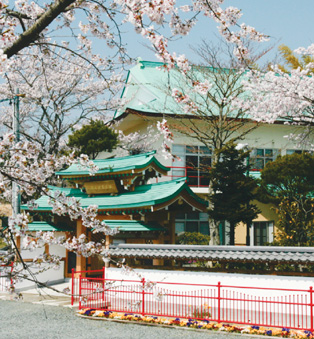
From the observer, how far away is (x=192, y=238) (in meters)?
23.8

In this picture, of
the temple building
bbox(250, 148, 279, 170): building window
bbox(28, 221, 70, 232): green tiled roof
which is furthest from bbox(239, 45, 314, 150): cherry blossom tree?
bbox(28, 221, 70, 232): green tiled roof

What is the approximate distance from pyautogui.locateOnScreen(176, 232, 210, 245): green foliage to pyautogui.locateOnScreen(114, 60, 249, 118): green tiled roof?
6672 mm

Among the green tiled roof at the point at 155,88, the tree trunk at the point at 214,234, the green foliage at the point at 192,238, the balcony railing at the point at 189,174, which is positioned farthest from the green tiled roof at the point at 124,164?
the green foliage at the point at 192,238

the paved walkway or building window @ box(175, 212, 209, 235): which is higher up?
building window @ box(175, 212, 209, 235)

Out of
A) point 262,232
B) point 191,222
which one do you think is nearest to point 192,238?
point 191,222

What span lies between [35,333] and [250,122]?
647 inches

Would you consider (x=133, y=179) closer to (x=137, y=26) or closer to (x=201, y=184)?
(x=201, y=184)

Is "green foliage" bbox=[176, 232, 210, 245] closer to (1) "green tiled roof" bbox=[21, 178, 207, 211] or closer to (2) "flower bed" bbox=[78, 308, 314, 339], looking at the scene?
(1) "green tiled roof" bbox=[21, 178, 207, 211]

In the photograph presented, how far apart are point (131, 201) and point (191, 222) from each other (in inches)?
309

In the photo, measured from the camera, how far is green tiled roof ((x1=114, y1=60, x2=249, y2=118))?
959 inches

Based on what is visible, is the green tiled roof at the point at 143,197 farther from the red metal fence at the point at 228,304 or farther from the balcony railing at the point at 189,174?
the balcony railing at the point at 189,174

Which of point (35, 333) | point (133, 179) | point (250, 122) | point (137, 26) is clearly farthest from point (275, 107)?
point (137, 26)

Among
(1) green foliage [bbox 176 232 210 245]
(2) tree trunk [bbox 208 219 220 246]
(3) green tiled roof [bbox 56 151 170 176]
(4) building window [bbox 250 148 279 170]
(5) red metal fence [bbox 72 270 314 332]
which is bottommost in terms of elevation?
(5) red metal fence [bbox 72 270 314 332]

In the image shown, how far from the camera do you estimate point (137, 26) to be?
488 centimetres
